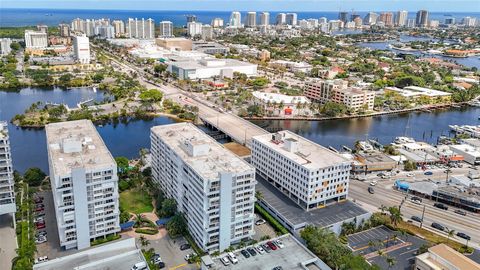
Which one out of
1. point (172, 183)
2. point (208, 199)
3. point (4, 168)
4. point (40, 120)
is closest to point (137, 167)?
point (172, 183)

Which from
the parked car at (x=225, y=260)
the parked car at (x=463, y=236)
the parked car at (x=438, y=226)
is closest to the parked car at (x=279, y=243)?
the parked car at (x=225, y=260)

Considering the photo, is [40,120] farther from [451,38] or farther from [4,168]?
[451,38]

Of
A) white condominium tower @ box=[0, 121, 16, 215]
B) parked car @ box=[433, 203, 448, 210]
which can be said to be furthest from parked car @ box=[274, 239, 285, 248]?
white condominium tower @ box=[0, 121, 16, 215]

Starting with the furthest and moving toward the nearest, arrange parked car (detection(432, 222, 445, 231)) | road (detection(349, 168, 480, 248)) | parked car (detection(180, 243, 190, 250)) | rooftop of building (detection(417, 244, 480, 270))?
road (detection(349, 168, 480, 248)), parked car (detection(432, 222, 445, 231)), parked car (detection(180, 243, 190, 250)), rooftop of building (detection(417, 244, 480, 270))

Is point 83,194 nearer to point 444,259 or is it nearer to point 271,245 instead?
point 271,245

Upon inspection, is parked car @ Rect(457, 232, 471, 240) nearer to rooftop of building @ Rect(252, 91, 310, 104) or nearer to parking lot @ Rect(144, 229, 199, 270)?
parking lot @ Rect(144, 229, 199, 270)

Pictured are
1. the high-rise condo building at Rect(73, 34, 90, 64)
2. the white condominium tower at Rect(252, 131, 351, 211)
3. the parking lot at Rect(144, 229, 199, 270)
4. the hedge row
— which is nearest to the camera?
the parking lot at Rect(144, 229, 199, 270)

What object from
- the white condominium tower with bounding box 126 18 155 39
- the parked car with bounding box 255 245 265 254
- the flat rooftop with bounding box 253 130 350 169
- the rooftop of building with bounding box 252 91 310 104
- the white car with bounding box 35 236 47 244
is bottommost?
the white car with bounding box 35 236 47 244

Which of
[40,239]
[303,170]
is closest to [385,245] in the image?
[303,170]
